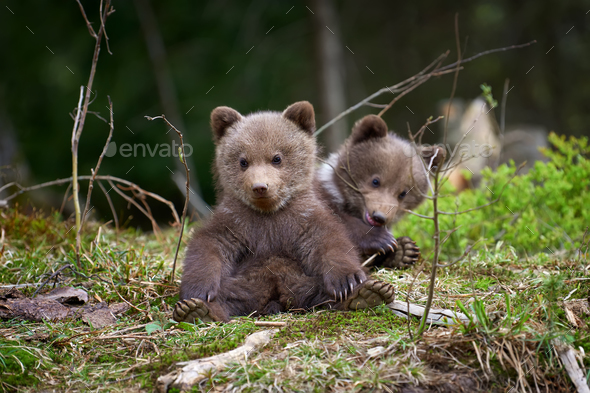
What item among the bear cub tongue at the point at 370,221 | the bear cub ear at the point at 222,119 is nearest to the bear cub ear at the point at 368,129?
the bear cub tongue at the point at 370,221

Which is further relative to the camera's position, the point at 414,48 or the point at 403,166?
the point at 414,48

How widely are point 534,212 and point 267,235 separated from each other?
376 cm

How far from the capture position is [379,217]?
4.64m

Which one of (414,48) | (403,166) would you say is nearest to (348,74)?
(414,48)

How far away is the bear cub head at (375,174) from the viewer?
15.9ft

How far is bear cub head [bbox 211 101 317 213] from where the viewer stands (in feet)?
12.8

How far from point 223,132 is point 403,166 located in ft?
5.78

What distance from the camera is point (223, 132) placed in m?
4.38

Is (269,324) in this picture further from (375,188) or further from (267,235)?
(375,188)

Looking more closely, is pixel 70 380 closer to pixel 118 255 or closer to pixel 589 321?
pixel 118 255

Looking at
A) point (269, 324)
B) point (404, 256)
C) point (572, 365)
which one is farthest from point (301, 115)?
point (572, 365)

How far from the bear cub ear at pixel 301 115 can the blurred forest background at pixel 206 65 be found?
19.6 ft

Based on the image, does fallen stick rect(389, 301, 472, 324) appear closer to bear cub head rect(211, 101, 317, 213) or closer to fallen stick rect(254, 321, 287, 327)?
fallen stick rect(254, 321, 287, 327)

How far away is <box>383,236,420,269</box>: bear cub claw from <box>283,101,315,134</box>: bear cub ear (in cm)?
136
